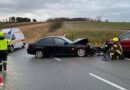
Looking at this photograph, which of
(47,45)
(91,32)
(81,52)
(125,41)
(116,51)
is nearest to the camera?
(116,51)

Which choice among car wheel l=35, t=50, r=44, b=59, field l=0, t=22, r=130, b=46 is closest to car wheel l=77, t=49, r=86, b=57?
car wheel l=35, t=50, r=44, b=59

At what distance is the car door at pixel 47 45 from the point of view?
42.7ft

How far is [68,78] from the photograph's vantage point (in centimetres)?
713

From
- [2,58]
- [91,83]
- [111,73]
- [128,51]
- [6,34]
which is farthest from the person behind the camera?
[6,34]

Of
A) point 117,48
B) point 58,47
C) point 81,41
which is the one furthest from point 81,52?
point 117,48

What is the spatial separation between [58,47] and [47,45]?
2.60 ft

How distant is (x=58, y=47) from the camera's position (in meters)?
12.9

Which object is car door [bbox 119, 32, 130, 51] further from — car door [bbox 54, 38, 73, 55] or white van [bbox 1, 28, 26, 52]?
white van [bbox 1, 28, 26, 52]

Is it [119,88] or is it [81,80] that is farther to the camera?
[81,80]

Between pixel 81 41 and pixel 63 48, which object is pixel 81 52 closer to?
pixel 81 41

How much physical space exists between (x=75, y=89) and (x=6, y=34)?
14550mm

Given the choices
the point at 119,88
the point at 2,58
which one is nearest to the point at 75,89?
the point at 119,88

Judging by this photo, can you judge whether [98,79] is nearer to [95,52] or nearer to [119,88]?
[119,88]

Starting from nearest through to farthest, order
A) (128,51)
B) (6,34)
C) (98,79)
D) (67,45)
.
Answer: (98,79) → (128,51) → (67,45) → (6,34)
